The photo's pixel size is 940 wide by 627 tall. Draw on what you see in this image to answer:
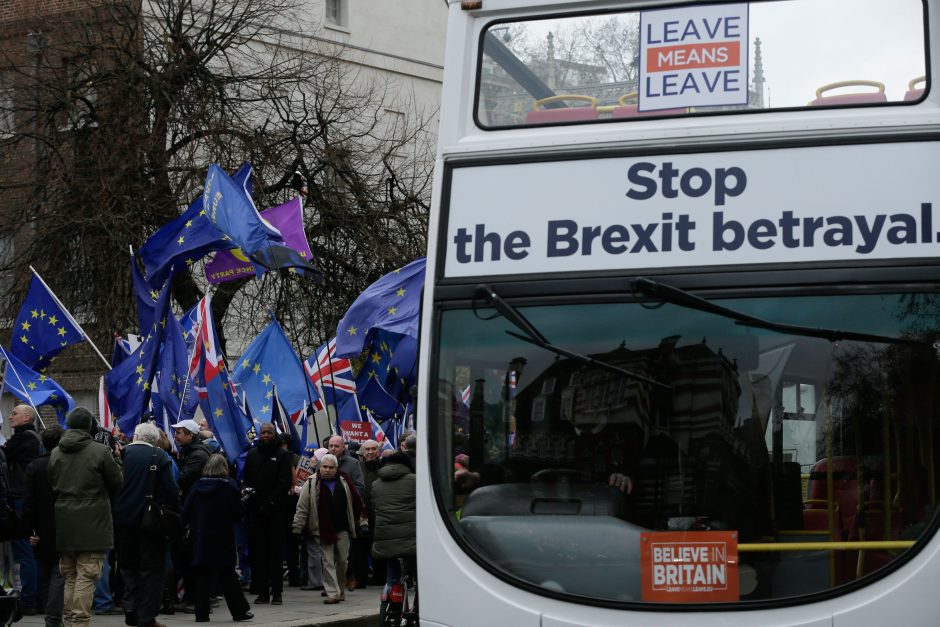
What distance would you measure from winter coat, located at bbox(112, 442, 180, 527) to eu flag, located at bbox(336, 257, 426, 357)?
195 inches

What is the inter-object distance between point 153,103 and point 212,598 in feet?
36.5

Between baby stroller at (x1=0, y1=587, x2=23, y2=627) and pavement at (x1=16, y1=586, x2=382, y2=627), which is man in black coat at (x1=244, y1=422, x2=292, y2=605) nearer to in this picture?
pavement at (x1=16, y1=586, x2=382, y2=627)

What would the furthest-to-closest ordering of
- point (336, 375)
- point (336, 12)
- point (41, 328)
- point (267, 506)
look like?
point (336, 12) → point (336, 375) → point (41, 328) → point (267, 506)

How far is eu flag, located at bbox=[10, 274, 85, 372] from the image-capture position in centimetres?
1753

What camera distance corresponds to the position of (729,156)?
6.24 metres

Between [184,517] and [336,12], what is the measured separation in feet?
87.5

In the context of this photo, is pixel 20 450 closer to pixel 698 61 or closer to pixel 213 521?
pixel 213 521

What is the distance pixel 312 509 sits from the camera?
16.1m

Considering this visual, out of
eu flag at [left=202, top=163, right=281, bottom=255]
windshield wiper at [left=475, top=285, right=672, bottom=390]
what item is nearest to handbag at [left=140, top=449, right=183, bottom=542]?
eu flag at [left=202, top=163, right=281, bottom=255]

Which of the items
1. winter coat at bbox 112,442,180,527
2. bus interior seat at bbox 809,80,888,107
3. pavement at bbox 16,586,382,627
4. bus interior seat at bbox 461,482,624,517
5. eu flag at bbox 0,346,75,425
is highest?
bus interior seat at bbox 809,80,888,107

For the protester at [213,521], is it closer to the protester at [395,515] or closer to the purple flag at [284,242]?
the protester at [395,515]

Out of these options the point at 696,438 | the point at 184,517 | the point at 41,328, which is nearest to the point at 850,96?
the point at 696,438

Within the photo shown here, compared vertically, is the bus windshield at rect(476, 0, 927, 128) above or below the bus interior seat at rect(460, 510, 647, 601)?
above

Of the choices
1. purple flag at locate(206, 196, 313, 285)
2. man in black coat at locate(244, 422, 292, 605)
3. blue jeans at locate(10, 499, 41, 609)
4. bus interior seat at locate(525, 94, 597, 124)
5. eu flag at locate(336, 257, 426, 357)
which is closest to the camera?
bus interior seat at locate(525, 94, 597, 124)
